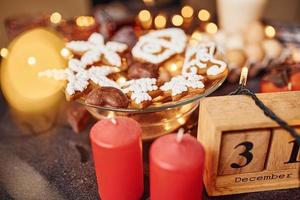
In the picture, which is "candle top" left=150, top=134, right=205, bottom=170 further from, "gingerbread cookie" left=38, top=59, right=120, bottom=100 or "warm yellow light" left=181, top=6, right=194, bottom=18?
"warm yellow light" left=181, top=6, right=194, bottom=18

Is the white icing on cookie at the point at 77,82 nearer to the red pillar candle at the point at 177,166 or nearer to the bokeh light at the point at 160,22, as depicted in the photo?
the red pillar candle at the point at 177,166

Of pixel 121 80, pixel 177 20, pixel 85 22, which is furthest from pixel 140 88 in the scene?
pixel 177 20

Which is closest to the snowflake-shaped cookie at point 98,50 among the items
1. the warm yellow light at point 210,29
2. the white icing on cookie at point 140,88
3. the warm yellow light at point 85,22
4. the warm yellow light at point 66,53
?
the warm yellow light at point 66,53

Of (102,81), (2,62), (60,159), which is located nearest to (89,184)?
(60,159)

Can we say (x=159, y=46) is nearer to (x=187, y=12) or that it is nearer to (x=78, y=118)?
(x=78, y=118)

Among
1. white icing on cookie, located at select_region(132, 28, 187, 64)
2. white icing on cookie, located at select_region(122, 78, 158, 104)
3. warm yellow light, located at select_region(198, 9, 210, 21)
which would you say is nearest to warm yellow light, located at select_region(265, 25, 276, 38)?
warm yellow light, located at select_region(198, 9, 210, 21)

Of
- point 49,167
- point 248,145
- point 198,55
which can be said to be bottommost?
point 49,167
